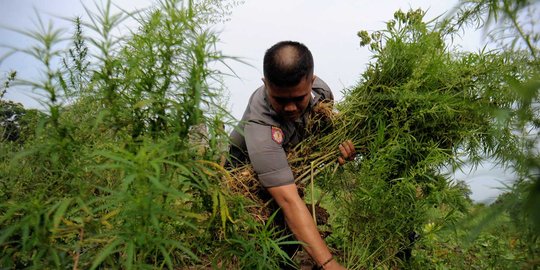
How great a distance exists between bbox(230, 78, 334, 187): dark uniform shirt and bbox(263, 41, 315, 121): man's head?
7 cm

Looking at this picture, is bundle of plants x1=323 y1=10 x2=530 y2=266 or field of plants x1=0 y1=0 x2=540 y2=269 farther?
bundle of plants x1=323 y1=10 x2=530 y2=266

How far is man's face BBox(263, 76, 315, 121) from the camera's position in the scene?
249cm

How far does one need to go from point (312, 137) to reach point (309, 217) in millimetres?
581

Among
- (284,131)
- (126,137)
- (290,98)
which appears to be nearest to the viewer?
A: (126,137)

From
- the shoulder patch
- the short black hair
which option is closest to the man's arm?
the shoulder patch

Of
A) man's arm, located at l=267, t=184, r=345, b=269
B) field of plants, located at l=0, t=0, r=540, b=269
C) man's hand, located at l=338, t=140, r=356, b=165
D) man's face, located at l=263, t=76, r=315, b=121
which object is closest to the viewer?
field of plants, located at l=0, t=0, r=540, b=269

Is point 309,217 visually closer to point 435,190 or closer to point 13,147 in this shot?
point 435,190

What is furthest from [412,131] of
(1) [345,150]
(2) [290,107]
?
(2) [290,107]

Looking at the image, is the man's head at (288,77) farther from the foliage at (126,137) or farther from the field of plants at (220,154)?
the foliage at (126,137)

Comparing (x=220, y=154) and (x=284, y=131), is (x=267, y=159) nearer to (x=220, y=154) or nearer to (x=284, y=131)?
(x=284, y=131)

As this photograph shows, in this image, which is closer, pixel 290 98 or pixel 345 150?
pixel 290 98

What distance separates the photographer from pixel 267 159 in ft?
8.13

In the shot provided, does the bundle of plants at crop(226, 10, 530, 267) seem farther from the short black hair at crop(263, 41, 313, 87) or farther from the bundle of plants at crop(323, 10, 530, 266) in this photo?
the short black hair at crop(263, 41, 313, 87)

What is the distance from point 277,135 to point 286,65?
40cm
